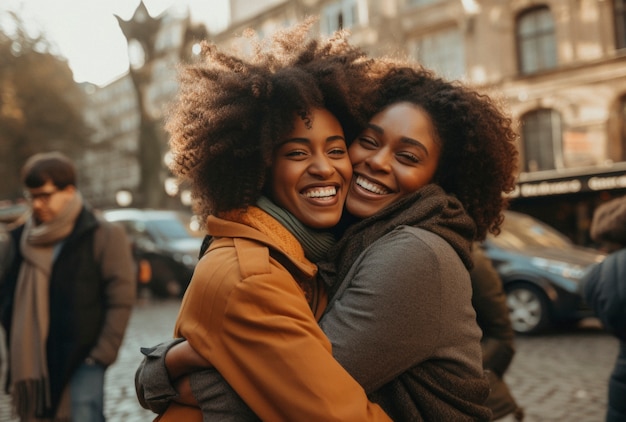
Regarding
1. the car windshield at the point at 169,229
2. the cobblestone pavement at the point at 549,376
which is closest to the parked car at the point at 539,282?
the cobblestone pavement at the point at 549,376

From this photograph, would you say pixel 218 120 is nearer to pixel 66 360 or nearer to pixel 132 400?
pixel 66 360

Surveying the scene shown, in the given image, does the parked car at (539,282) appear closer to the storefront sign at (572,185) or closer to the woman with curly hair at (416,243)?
the woman with curly hair at (416,243)

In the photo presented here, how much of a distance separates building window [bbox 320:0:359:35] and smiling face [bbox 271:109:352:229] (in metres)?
27.1

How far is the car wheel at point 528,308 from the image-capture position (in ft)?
32.7

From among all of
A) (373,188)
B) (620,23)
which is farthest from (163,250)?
(620,23)

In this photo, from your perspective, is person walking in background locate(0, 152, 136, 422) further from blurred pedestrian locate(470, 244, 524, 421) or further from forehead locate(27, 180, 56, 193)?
blurred pedestrian locate(470, 244, 524, 421)

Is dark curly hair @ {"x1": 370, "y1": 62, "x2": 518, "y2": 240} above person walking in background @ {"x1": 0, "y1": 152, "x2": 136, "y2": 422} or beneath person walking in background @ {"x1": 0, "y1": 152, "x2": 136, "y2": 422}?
above

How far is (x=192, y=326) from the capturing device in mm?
1973

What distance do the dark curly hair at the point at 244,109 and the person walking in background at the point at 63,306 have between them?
1944 millimetres

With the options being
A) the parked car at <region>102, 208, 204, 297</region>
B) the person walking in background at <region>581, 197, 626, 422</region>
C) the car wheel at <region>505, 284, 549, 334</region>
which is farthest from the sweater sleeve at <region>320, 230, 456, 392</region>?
the parked car at <region>102, 208, 204, 297</region>

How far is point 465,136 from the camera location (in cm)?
253

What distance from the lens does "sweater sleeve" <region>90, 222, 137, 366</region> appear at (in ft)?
13.5

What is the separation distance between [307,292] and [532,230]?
956 centimetres

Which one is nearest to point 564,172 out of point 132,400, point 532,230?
point 532,230
